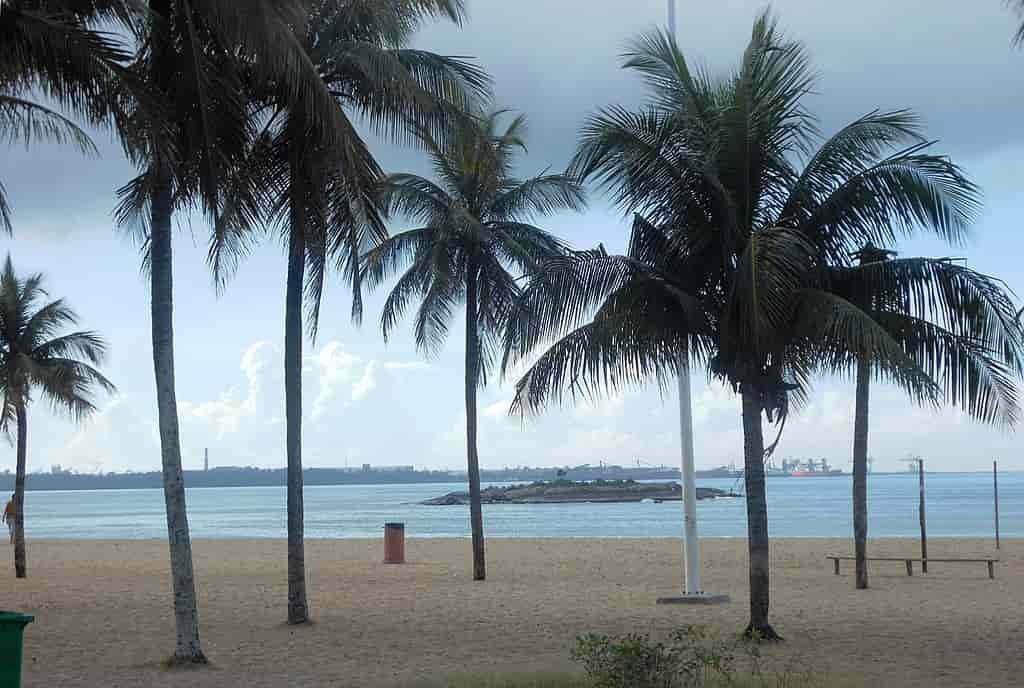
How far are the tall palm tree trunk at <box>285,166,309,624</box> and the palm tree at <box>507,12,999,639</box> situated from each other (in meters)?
2.89

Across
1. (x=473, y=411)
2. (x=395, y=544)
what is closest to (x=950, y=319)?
(x=473, y=411)

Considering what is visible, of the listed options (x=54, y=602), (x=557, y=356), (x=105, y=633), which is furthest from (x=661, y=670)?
(x=54, y=602)

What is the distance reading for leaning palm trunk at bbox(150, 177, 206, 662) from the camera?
1157cm

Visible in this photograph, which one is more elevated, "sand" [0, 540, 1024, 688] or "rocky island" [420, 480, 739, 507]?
"sand" [0, 540, 1024, 688]

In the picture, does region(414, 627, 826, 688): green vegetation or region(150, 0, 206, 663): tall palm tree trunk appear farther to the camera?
region(150, 0, 206, 663): tall palm tree trunk

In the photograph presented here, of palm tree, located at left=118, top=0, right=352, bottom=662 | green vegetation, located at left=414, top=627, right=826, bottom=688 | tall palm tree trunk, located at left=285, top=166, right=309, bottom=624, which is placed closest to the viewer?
green vegetation, located at left=414, top=627, right=826, bottom=688

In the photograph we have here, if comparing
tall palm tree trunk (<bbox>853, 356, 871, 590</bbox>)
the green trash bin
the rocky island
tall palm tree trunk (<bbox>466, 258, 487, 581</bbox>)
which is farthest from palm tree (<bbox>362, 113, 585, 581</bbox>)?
the rocky island

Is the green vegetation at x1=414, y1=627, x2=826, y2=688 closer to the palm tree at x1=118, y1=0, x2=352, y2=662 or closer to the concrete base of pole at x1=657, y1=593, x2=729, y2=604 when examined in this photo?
the palm tree at x1=118, y1=0, x2=352, y2=662

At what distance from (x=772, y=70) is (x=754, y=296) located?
8.90 feet

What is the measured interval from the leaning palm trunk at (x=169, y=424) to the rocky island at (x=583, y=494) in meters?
109

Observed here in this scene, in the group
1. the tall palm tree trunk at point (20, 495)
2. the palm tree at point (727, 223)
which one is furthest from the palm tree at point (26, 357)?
the palm tree at point (727, 223)

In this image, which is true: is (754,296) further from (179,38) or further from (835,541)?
(835,541)

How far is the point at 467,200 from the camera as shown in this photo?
21.4 meters

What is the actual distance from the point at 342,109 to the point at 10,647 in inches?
247
